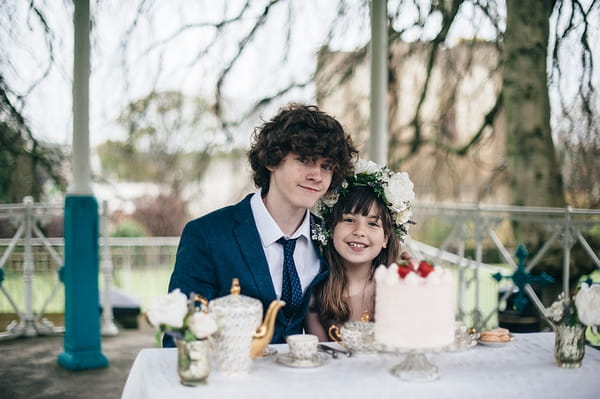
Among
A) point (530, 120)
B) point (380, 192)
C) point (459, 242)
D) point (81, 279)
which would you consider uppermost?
point (530, 120)

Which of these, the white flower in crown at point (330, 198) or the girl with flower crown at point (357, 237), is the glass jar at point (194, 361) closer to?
the girl with flower crown at point (357, 237)

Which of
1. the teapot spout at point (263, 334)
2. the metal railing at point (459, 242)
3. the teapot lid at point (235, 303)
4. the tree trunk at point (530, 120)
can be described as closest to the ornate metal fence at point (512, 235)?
the metal railing at point (459, 242)

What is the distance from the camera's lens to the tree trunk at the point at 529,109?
209 inches

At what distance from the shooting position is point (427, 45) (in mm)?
6086

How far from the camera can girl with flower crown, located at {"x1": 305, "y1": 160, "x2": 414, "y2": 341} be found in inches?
107

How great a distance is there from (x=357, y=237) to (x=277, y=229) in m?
0.35

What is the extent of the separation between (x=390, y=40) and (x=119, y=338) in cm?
372

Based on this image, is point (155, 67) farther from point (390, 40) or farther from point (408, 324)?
point (408, 324)

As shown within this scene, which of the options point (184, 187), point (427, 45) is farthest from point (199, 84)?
point (184, 187)

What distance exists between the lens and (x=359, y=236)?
2703mm

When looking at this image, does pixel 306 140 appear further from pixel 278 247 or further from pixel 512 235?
pixel 512 235

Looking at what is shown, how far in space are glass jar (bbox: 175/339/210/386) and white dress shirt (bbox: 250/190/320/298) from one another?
0.87m

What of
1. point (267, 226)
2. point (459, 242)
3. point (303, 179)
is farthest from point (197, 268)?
point (459, 242)

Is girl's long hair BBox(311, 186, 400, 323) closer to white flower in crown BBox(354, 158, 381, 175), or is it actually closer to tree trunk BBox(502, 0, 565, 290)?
white flower in crown BBox(354, 158, 381, 175)
